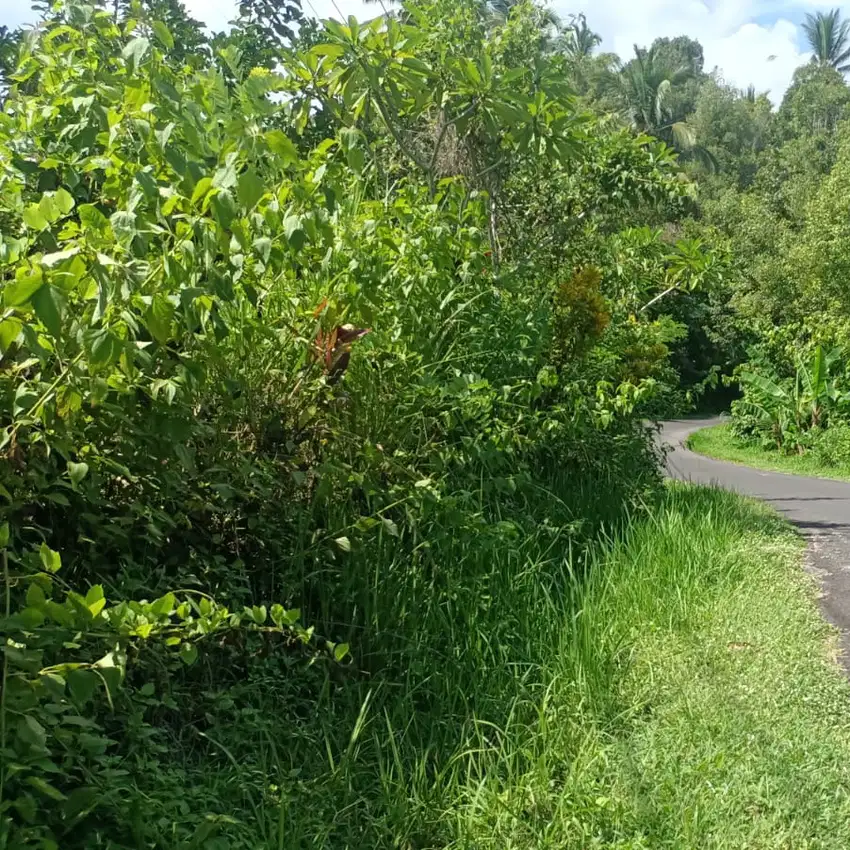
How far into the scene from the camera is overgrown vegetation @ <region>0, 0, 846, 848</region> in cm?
258

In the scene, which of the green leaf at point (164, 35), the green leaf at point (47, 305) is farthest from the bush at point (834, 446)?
Result: the green leaf at point (47, 305)

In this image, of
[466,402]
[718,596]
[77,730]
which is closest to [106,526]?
[77,730]

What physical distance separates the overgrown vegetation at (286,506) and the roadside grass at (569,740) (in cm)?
2

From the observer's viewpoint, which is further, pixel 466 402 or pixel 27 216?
pixel 466 402

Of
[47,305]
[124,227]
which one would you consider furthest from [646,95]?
[47,305]

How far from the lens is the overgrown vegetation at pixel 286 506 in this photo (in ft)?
8.48

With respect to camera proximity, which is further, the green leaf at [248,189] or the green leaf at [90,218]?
the green leaf at [90,218]

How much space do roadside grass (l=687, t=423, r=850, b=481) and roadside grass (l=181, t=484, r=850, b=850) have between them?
44.7 feet

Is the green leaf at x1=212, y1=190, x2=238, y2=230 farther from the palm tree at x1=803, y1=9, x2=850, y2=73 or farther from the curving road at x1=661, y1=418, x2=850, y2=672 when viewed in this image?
the palm tree at x1=803, y1=9, x2=850, y2=73

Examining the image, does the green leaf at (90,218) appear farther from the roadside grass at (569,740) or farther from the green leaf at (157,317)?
the roadside grass at (569,740)

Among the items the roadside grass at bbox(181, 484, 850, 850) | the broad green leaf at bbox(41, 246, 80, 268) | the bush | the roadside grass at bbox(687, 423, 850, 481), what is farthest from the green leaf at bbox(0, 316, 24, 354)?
the bush

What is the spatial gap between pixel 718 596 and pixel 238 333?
11.6 feet

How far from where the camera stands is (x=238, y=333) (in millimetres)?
3928

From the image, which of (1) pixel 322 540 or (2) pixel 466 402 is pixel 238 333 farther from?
(2) pixel 466 402
